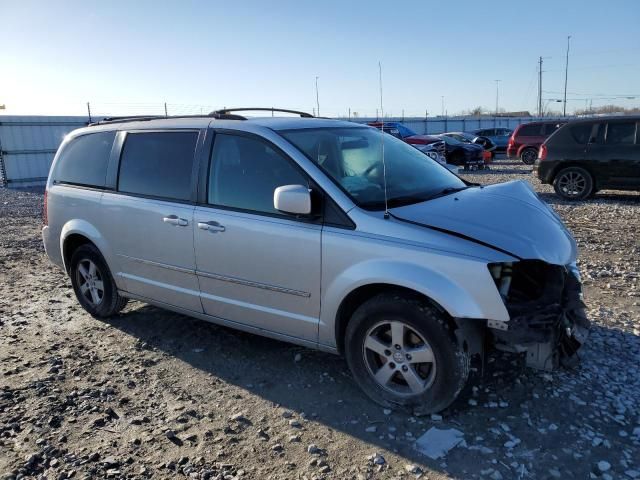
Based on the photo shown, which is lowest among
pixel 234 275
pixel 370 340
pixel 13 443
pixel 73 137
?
pixel 13 443

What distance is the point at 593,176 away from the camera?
10977 mm

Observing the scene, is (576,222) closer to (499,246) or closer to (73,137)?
(499,246)

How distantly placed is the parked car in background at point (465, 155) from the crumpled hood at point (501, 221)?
15820mm

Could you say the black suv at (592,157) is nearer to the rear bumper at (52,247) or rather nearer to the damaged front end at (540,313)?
the damaged front end at (540,313)

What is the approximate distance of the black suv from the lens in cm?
1051

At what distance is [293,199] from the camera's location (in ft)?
11.0

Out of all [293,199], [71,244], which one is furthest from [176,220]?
Answer: [71,244]

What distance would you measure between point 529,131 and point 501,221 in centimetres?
1783

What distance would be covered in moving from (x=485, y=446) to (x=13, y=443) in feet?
9.23

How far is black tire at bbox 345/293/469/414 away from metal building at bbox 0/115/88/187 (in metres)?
18.2

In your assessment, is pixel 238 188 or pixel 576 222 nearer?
pixel 238 188

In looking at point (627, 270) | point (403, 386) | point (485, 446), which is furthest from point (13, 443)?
point (627, 270)

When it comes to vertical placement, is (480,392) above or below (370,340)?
below

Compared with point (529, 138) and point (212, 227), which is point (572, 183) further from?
point (212, 227)
